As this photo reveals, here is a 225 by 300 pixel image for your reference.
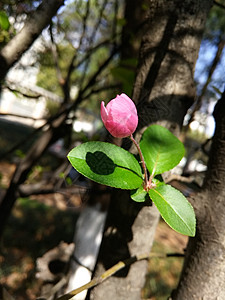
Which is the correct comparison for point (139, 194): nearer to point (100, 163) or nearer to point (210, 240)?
point (100, 163)

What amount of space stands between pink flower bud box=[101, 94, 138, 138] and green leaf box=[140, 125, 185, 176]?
80 mm

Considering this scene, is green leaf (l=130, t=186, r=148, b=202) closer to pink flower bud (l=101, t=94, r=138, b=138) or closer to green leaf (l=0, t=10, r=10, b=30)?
pink flower bud (l=101, t=94, r=138, b=138)

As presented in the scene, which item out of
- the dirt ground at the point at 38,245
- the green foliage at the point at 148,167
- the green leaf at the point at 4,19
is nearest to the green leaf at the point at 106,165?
the green foliage at the point at 148,167

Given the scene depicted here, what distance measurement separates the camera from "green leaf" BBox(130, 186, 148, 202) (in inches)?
15.1

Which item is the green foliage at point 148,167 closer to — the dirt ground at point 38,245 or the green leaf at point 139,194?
the green leaf at point 139,194

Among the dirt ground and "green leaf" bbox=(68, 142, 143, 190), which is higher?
"green leaf" bbox=(68, 142, 143, 190)

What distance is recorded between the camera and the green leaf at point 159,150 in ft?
1.38

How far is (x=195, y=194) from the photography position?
0.53 meters

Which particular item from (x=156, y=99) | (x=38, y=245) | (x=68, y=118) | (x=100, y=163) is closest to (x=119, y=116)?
(x=100, y=163)

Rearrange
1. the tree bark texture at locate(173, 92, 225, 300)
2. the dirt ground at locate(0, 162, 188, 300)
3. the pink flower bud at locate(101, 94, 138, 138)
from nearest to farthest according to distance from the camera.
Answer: the pink flower bud at locate(101, 94, 138, 138)
the tree bark texture at locate(173, 92, 225, 300)
the dirt ground at locate(0, 162, 188, 300)

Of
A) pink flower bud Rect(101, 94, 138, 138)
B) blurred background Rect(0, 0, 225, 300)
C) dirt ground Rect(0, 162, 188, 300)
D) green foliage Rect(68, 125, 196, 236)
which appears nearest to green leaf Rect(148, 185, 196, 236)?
green foliage Rect(68, 125, 196, 236)

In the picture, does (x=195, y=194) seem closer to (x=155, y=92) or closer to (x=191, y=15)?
(x=155, y=92)

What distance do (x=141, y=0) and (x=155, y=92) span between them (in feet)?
3.66

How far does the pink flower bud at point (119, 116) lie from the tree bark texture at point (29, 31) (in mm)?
288
